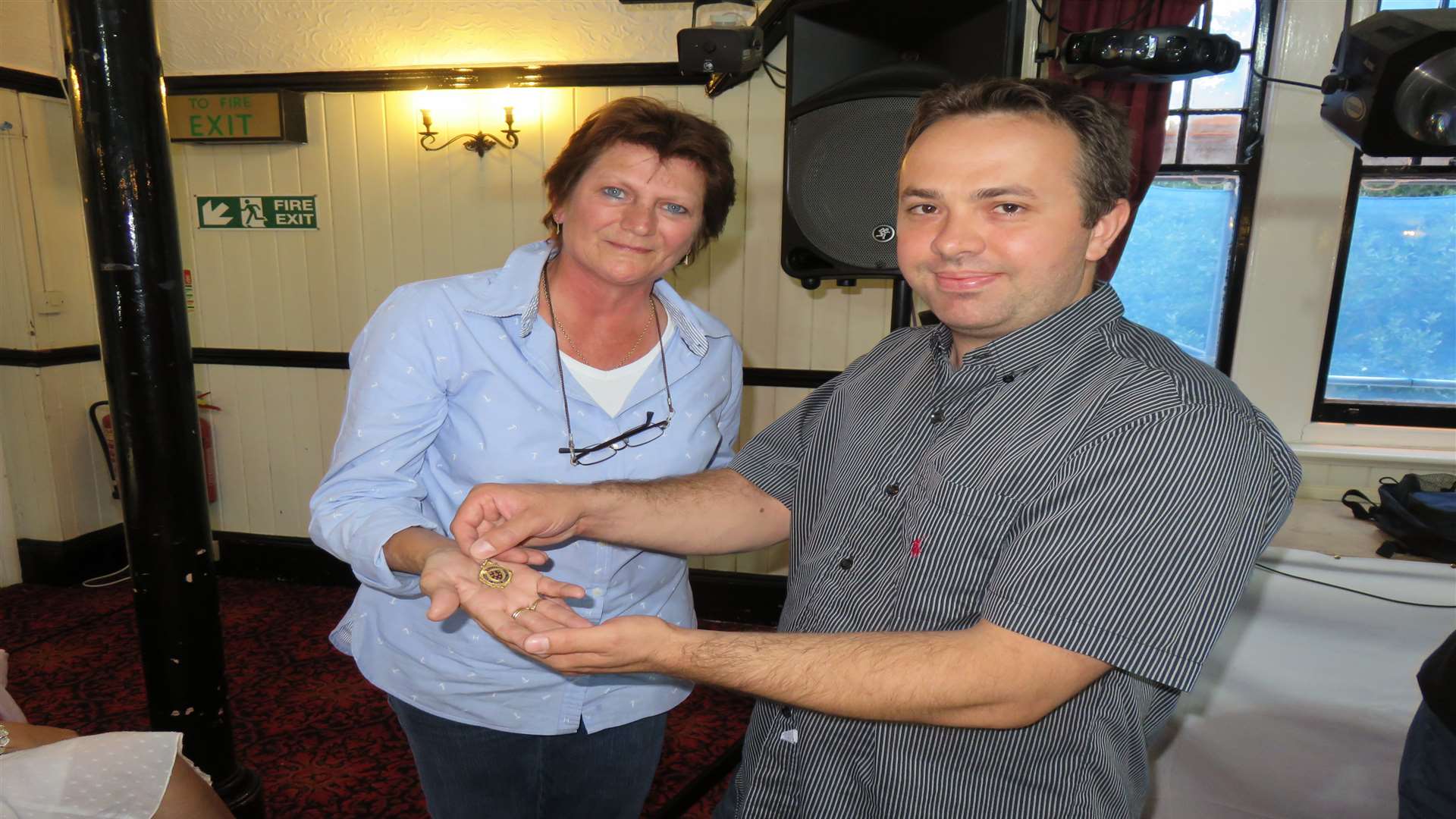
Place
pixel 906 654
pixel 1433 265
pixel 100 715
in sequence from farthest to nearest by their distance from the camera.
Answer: pixel 1433 265, pixel 100 715, pixel 906 654

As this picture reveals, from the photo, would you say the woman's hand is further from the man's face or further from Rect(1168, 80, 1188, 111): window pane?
Rect(1168, 80, 1188, 111): window pane

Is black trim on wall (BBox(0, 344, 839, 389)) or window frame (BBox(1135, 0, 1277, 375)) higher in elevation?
window frame (BBox(1135, 0, 1277, 375))

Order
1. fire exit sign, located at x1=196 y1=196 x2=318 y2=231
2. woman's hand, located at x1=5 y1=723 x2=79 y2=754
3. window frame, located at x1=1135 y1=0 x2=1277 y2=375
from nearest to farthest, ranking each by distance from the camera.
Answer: woman's hand, located at x1=5 y1=723 x2=79 y2=754, window frame, located at x1=1135 y1=0 x2=1277 y2=375, fire exit sign, located at x1=196 y1=196 x2=318 y2=231

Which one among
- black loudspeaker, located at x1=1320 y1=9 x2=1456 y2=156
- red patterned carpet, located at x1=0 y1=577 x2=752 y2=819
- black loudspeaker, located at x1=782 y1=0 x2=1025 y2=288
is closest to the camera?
black loudspeaker, located at x1=1320 y1=9 x2=1456 y2=156

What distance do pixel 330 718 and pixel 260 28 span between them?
304 centimetres

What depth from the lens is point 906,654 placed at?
98cm

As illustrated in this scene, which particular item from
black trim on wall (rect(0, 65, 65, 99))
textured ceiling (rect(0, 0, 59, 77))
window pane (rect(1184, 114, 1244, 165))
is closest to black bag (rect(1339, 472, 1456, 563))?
window pane (rect(1184, 114, 1244, 165))

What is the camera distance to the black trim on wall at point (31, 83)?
3.67 meters

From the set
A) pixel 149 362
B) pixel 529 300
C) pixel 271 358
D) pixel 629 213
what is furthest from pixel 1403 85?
pixel 271 358

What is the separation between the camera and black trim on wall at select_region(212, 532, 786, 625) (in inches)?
154

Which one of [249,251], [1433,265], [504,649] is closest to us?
[504,649]

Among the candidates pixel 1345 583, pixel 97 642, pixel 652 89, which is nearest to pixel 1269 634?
pixel 1345 583

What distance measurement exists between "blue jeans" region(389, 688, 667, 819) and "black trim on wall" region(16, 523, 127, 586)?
11.3 ft

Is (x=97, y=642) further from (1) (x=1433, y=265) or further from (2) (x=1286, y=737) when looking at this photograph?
(1) (x=1433, y=265)
